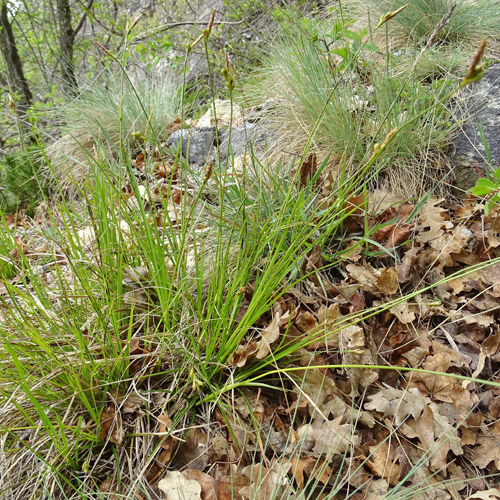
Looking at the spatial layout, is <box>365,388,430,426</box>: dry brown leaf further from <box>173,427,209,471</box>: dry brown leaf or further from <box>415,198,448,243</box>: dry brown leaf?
<box>415,198,448,243</box>: dry brown leaf

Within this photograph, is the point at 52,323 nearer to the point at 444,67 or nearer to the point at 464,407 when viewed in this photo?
the point at 464,407

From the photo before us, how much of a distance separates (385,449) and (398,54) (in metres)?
2.89

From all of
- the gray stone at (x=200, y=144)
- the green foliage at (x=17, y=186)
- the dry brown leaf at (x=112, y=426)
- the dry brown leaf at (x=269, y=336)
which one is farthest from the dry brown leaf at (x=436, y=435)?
the green foliage at (x=17, y=186)

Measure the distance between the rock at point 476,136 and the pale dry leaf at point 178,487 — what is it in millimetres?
1989

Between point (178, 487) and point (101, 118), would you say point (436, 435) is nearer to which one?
point (178, 487)

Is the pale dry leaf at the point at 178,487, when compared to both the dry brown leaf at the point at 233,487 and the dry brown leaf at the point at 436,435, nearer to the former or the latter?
the dry brown leaf at the point at 233,487

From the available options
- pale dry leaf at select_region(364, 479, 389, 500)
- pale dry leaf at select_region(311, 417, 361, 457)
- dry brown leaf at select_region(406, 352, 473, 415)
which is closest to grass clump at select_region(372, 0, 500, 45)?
dry brown leaf at select_region(406, 352, 473, 415)

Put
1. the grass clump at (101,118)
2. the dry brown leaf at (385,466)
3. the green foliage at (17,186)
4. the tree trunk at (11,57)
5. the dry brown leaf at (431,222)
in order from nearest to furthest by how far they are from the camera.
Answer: the dry brown leaf at (385,466), the dry brown leaf at (431,222), the green foliage at (17,186), the grass clump at (101,118), the tree trunk at (11,57)

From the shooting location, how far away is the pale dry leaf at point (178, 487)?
3.73 ft

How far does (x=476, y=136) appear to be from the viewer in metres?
2.32

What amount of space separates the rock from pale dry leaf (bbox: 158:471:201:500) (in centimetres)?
199

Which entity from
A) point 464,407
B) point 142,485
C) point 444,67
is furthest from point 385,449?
point 444,67

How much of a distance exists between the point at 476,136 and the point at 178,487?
2436 mm

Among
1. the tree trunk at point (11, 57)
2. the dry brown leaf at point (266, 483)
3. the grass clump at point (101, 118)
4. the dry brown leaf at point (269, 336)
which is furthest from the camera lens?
the tree trunk at point (11, 57)
